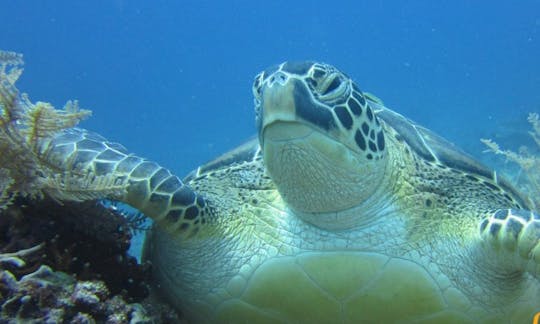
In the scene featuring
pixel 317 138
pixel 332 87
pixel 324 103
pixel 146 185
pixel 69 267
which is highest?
pixel 332 87

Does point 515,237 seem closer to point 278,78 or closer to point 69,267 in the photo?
point 278,78

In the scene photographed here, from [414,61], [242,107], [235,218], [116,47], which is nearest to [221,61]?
[116,47]

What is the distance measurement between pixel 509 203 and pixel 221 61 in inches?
4480

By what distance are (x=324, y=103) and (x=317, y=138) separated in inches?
6.9

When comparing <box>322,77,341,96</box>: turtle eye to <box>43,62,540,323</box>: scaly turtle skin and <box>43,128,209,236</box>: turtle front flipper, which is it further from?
<box>43,128,209,236</box>: turtle front flipper

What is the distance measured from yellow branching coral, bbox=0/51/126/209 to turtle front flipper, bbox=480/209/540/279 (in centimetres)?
184

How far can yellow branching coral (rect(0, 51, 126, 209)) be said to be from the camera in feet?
5.42

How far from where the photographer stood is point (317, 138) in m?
1.78

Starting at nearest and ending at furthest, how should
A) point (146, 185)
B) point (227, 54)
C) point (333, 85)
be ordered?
point (333, 85) → point (146, 185) → point (227, 54)

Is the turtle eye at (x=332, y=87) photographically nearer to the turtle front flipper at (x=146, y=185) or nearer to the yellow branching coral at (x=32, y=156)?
the turtle front flipper at (x=146, y=185)

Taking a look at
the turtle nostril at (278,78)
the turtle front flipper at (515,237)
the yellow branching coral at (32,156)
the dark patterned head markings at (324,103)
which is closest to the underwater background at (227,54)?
the turtle front flipper at (515,237)

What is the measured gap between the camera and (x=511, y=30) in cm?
9875

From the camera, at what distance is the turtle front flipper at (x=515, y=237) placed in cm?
189

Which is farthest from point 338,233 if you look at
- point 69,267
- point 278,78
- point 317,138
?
point 69,267
